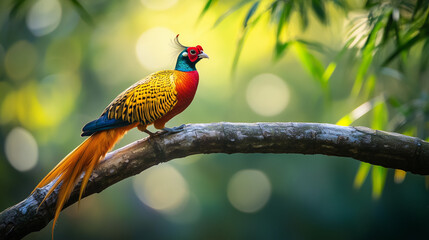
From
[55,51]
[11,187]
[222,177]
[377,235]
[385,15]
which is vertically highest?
[55,51]

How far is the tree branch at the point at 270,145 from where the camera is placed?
1.65 metres

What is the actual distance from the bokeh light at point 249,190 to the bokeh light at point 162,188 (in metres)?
1.04

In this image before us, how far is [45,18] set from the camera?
5.15 meters

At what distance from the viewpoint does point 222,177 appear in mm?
7477

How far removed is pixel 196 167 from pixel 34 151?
10.1ft

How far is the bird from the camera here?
1563 mm

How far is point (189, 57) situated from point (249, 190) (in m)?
6.15

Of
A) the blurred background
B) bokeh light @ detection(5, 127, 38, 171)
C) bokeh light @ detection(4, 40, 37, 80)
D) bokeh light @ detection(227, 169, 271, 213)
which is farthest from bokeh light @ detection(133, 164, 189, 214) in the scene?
bokeh light @ detection(4, 40, 37, 80)

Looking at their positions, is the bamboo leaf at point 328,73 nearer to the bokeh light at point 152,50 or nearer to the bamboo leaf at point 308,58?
the bamboo leaf at point 308,58

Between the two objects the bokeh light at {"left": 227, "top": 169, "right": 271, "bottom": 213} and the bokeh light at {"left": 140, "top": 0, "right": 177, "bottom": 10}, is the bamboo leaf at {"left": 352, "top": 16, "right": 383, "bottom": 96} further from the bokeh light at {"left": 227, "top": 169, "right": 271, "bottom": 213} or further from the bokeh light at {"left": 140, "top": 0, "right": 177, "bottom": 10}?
the bokeh light at {"left": 227, "top": 169, "right": 271, "bottom": 213}

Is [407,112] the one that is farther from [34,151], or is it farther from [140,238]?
[140,238]

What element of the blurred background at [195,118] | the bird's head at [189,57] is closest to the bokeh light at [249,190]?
the blurred background at [195,118]

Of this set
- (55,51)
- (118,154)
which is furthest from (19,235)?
(55,51)

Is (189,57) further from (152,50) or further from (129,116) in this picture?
(152,50)
